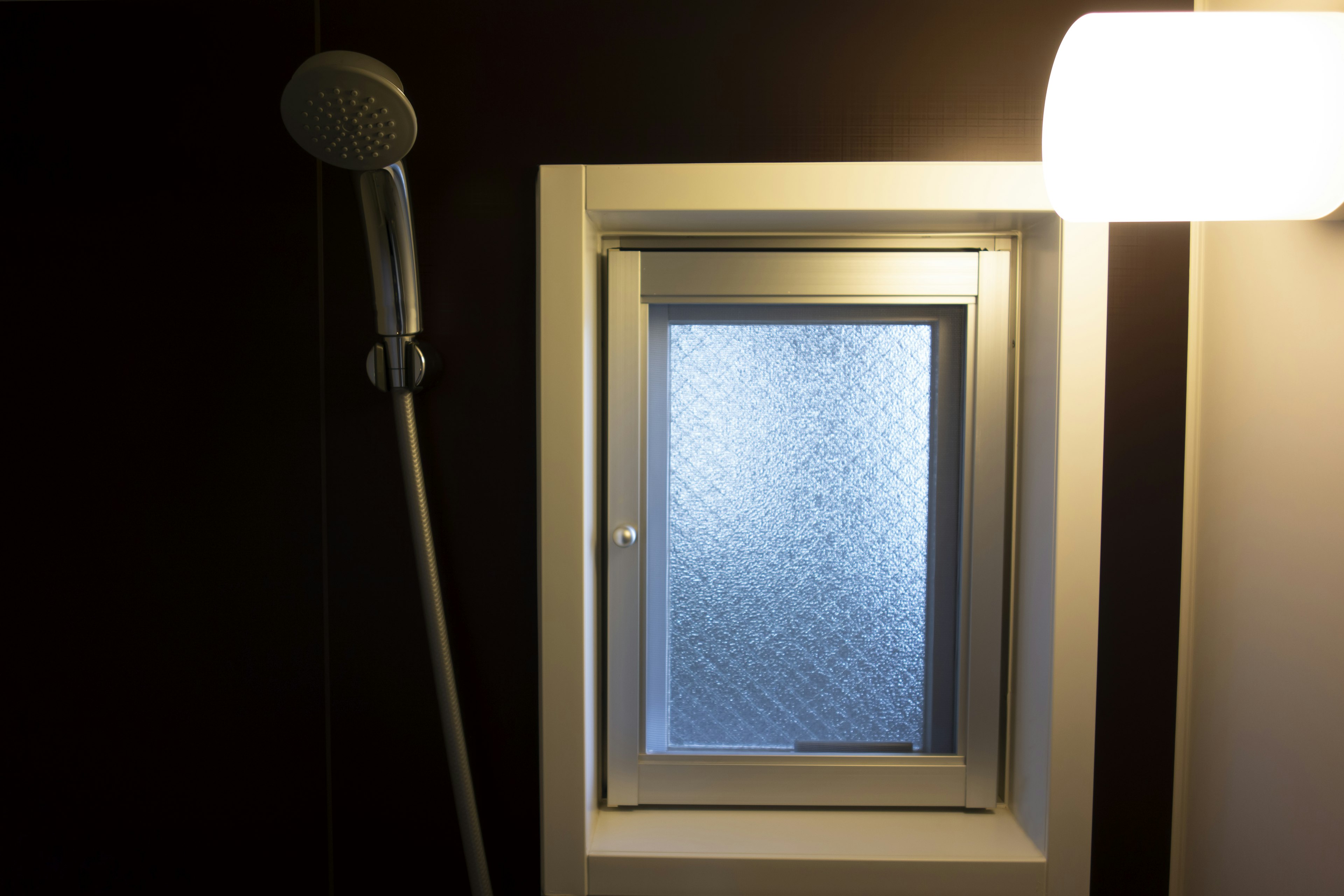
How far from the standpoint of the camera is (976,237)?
2.83 ft

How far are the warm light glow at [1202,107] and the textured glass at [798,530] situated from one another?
31 cm

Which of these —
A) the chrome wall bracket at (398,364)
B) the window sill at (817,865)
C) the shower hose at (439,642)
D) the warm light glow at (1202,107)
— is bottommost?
the window sill at (817,865)

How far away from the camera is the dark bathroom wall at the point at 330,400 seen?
82cm

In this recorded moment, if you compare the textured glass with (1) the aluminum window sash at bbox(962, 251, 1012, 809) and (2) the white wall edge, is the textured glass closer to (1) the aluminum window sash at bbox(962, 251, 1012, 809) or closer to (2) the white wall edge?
(1) the aluminum window sash at bbox(962, 251, 1012, 809)

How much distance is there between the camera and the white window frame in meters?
0.77

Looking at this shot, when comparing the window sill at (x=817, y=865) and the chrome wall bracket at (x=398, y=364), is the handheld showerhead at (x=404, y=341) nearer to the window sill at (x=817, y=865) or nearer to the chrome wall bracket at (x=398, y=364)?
the chrome wall bracket at (x=398, y=364)

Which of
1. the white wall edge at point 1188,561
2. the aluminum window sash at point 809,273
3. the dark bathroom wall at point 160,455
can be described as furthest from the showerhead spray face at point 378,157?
the white wall edge at point 1188,561

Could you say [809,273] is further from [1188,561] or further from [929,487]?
[1188,561]

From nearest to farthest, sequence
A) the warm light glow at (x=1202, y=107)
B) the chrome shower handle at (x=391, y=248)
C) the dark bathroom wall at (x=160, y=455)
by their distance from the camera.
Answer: the warm light glow at (x=1202, y=107)
the chrome shower handle at (x=391, y=248)
the dark bathroom wall at (x=160, y=455)

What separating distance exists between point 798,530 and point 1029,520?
0.89 feet

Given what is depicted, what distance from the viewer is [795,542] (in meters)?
0.90

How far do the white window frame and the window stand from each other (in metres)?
0.06

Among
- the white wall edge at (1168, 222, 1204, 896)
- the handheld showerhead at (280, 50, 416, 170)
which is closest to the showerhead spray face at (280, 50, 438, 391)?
the handheld showerhead at (280, 50, 416, 170)

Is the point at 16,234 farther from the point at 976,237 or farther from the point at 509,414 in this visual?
the point at 976,237
